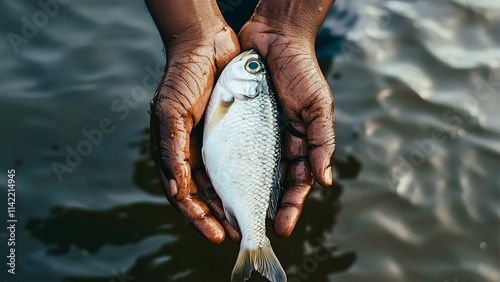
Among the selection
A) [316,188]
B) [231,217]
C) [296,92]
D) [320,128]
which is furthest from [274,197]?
[316,188]

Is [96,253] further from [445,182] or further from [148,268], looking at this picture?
[445,182]

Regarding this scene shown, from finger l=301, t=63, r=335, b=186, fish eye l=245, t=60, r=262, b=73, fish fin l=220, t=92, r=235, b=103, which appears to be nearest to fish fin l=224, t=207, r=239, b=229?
finger l=301, t=63, r=335, b=186

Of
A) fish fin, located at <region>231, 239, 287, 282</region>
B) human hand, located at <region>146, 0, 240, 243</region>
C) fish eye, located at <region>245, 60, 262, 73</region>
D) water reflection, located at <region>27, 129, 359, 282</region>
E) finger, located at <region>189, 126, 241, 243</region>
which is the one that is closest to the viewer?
fish fin, located at <region>231, 239, 287, 282</region>

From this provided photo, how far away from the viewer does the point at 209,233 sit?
3410mm

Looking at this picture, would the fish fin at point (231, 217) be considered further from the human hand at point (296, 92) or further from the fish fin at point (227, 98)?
the fish fin at point (227, 98)

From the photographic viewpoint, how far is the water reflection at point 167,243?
397cm

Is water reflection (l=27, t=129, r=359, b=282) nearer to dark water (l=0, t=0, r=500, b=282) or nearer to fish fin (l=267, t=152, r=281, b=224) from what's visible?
dark water (l=0, t=0, r=500, b=282)

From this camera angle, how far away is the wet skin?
3.50m

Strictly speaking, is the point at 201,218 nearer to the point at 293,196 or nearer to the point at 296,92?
the point at 293,196

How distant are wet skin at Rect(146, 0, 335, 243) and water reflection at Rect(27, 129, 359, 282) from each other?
50 centimetres

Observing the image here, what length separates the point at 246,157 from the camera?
3510 mm

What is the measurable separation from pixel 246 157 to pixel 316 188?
1.16 meters

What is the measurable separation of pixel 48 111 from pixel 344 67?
2.61 meters

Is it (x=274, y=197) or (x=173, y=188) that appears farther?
(x=274, y=197)
